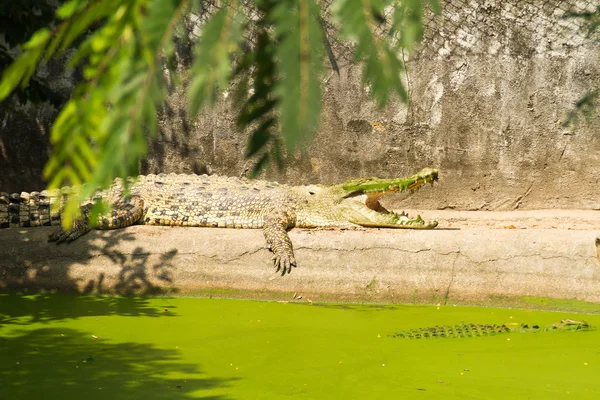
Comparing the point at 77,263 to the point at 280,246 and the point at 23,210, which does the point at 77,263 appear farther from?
the point at 280,246

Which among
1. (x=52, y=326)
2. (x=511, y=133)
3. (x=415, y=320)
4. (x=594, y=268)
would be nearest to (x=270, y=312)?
(x=415, y=320)

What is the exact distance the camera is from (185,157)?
818 cm

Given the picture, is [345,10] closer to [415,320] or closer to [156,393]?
[156,393]

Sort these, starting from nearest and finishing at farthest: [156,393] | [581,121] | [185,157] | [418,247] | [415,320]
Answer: [156,393] < [415,320] < [418,247] < [581,121] < [185,157]

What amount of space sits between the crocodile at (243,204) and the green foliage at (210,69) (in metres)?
6.12

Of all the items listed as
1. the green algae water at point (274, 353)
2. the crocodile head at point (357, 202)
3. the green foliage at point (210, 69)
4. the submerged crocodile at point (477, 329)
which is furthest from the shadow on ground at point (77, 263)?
the green foliage at point (210, 69)

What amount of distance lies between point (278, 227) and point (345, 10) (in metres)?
5.95

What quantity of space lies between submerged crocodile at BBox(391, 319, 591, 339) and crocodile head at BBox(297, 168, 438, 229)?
6.01ft

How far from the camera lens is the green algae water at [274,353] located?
4.16 meters

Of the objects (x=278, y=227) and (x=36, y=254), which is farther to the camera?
(x=278, y=227)

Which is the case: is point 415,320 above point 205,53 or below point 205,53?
below

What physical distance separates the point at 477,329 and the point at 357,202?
2464 millimetres

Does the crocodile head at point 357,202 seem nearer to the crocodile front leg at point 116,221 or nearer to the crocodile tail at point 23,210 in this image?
the crocodile front leg at point 116,221

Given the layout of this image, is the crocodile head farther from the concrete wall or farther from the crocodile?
the concrete wall
